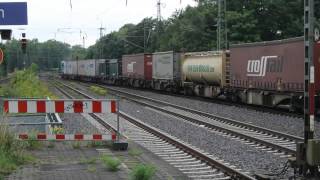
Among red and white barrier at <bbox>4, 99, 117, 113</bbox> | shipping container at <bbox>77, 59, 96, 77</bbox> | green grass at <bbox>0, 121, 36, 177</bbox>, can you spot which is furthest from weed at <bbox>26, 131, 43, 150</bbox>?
shipping container at <bbox>77, 59, 96, 77</bbox>

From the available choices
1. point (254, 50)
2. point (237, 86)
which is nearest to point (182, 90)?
point (237, 86)

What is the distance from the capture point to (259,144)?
14.2 m

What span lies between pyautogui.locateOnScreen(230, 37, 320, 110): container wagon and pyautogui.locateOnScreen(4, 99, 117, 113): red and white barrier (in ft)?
35.2

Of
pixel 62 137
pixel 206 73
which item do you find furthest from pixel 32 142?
pixel 206 73

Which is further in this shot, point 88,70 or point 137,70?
point 88,70

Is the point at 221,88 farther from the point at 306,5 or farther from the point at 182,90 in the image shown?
the point at 306,5

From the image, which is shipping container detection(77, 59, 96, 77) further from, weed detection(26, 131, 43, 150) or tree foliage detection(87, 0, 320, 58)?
weed detection(26, 131, 43, 150)

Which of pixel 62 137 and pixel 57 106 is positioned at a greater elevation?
pixel 57 106

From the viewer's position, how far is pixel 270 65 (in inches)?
990

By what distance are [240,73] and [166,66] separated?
15520 millimetres

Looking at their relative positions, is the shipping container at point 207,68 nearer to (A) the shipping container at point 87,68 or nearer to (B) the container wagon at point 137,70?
(B) the container wagon at point 137,70

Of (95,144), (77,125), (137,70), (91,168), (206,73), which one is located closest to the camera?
(91,168)

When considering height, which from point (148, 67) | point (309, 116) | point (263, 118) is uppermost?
point (148, 67)

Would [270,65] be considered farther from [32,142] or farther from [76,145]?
[32,142]
